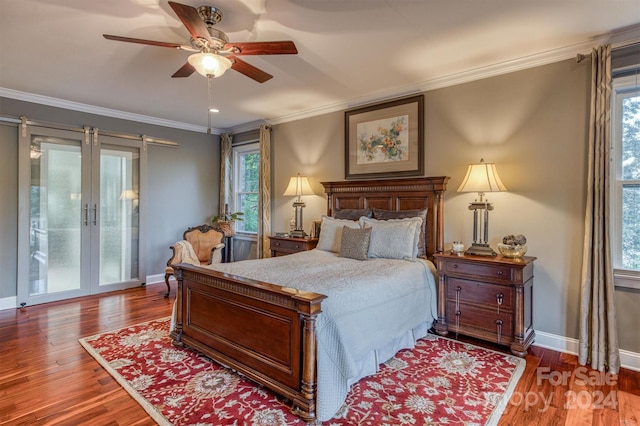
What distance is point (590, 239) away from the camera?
275 cm

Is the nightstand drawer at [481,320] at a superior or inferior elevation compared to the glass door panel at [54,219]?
inferior

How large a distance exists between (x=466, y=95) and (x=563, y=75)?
83cm

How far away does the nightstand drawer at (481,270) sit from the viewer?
291 cm

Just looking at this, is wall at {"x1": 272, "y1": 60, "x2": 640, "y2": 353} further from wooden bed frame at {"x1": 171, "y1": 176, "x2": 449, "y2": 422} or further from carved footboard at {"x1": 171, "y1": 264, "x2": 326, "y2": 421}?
carved footboard at {"x1": 171, "y1": 264, "x2": 326, "y2": 421}

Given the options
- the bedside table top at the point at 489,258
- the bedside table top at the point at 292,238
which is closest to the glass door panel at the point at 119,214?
the bedside table top at the point at 292,238

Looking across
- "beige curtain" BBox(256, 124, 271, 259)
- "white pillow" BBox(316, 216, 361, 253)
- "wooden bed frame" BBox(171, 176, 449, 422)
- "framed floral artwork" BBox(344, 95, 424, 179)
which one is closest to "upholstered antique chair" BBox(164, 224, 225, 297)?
"beige curtain" BBox(256, 124, 271, 259)

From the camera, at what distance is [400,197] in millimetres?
3965

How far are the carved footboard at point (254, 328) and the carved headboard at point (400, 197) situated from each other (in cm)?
209

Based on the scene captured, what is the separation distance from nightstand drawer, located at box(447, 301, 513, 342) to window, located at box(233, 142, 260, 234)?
355cm

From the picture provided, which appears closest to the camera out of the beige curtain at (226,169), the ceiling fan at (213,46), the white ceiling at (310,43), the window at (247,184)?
the ceiling fan at (213,46)

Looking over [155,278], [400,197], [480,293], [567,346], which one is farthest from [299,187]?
[567,346]

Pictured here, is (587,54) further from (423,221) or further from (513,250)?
(423,221)

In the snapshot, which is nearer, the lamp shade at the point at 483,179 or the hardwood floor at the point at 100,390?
the hardwood floor at the point at 100,390

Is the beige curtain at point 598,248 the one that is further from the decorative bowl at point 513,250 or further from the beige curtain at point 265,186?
the beige curtain at point 265,186
